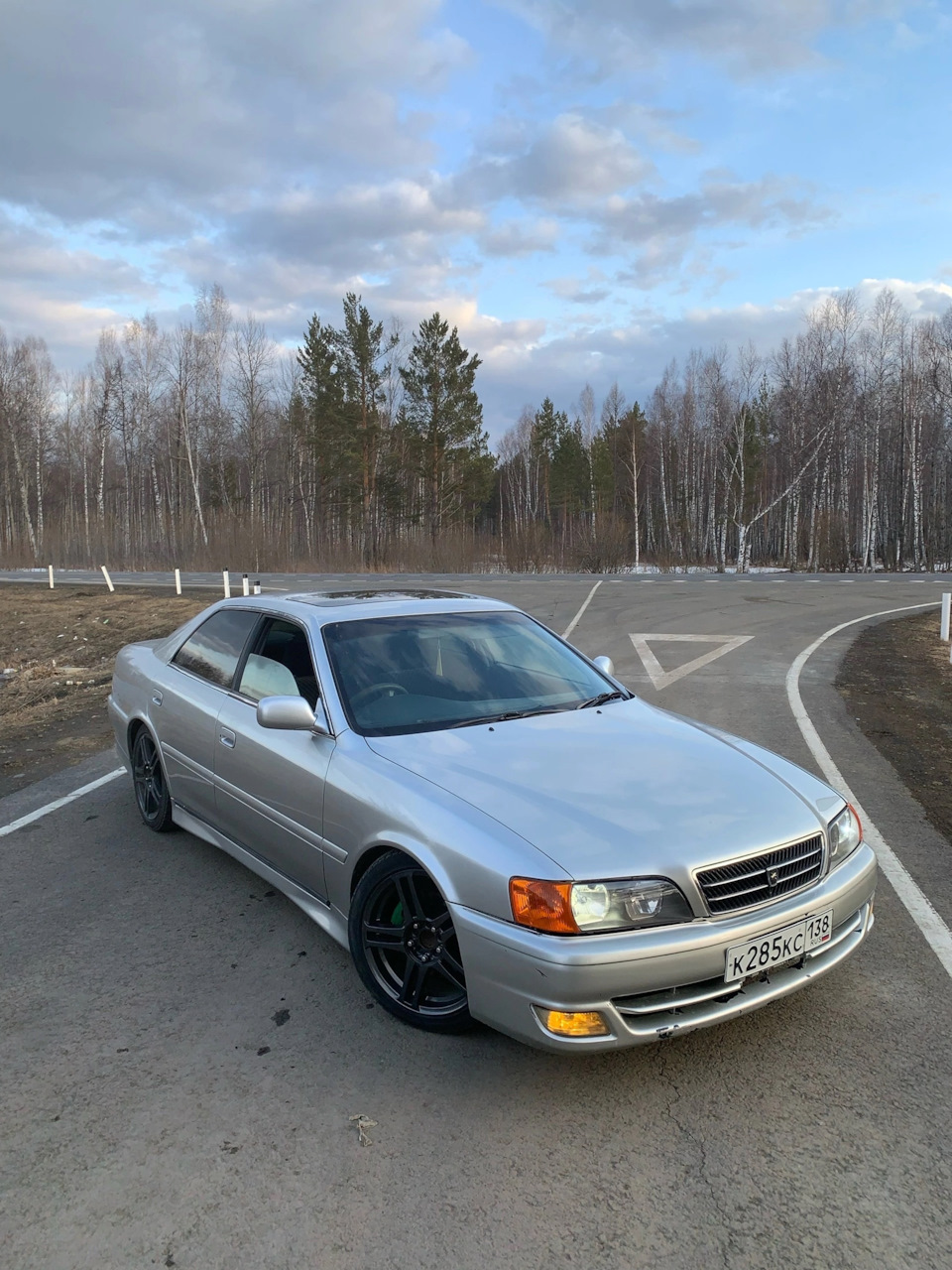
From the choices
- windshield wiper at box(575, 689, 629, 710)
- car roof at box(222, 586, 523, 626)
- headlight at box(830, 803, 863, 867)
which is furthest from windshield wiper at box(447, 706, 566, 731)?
headlight at box(830, 803, 863, 867)

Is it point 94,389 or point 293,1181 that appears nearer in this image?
point 293,1181

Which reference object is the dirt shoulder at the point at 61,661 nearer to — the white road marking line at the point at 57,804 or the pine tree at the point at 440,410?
the white road marking line at the point at 57,804

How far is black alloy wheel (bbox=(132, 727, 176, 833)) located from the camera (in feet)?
17.0

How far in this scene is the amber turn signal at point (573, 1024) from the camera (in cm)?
261

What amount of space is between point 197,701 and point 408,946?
2.19m

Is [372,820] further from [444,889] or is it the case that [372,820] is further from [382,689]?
[382,689]

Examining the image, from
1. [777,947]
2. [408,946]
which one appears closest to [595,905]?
[777,947]

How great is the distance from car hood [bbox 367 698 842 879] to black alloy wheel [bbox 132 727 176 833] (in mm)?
2221

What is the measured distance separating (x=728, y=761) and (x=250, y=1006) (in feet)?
6.73

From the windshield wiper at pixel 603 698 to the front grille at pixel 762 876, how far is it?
4.23 feet

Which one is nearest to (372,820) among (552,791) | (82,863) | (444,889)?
(444,889)

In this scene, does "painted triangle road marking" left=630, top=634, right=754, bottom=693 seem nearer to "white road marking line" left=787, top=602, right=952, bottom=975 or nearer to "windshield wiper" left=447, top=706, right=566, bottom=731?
"white road marking line" left=787, top=602, right=952, bottom=975

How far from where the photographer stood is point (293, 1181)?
2371 mm

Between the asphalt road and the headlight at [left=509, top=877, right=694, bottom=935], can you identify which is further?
the headlight at [left=509, top=877, right=694, bottom=935]
